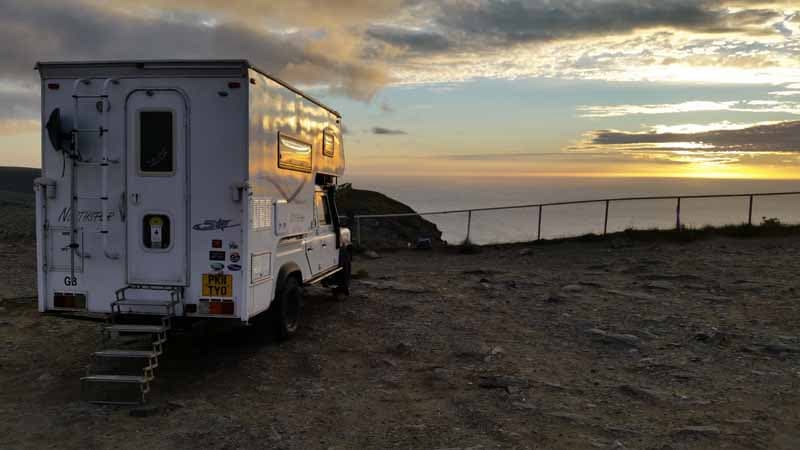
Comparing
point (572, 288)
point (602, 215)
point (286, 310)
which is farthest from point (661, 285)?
point (286, 310)

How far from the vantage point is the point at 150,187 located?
22.2ft

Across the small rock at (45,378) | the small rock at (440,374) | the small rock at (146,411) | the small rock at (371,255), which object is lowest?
the small rock at (45,378)

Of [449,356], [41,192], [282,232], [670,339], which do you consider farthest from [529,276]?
[41,192]

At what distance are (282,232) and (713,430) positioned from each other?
527 cm

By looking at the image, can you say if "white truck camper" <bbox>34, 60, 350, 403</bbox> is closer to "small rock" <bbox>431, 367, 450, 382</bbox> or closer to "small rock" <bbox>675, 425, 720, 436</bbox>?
"small rock" <bbox>431, 367, 450, 382</bbox>

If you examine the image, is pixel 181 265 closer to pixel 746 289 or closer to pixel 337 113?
pixel 337 113

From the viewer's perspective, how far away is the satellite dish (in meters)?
6.65

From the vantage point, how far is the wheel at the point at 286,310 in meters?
Answer: 8.06

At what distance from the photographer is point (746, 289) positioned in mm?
11484

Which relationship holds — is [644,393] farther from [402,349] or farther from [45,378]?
[45,378]

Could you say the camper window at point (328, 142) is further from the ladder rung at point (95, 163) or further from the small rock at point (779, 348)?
the small rock at point (779, 348)

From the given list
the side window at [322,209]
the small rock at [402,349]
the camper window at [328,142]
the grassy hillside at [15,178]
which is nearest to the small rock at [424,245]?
the side window at [322,209]

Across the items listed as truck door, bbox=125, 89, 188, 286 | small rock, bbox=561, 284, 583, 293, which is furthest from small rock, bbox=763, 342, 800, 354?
truck door, bbox=125, 89, 188, 286

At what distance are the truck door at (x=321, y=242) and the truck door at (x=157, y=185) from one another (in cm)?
269
